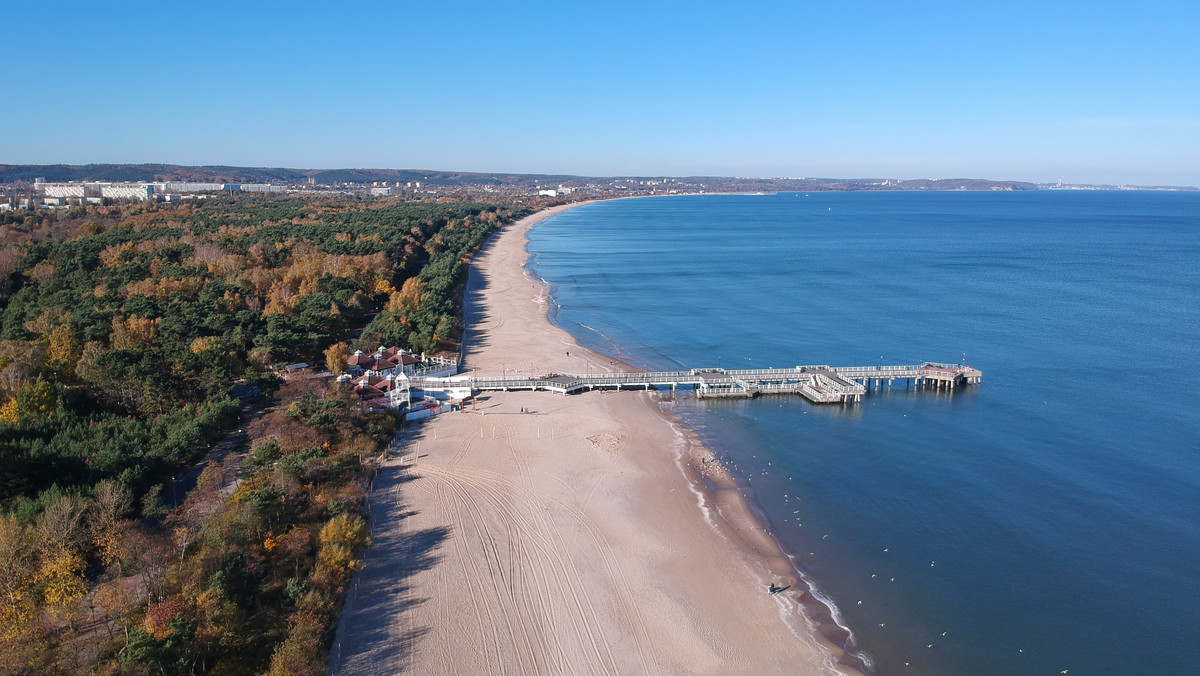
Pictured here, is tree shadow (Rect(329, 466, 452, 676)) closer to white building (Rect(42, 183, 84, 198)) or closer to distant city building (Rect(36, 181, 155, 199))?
distant city building (Rect(36, 181, 155, 199))

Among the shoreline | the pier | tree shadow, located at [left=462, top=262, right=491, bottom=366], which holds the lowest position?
the shoreline

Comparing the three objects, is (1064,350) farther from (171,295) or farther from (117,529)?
(171,295)

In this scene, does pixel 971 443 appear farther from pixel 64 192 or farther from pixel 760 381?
pixel 64 192

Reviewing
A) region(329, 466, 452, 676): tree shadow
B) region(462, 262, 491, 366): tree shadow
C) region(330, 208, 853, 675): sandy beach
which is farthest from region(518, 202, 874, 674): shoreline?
region(462, 262, 491, 366): tree shadow

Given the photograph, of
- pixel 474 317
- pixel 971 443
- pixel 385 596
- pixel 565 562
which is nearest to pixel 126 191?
pixel 474 317

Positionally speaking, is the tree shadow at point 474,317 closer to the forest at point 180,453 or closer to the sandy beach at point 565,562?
the forest at point 180,453

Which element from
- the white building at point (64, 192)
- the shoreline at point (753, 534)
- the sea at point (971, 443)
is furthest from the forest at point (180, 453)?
the white building at point (64, 192)

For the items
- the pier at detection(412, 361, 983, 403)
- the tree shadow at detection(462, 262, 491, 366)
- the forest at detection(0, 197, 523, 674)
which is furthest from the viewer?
the tree shadow at detection(462, 262, 491, 366)

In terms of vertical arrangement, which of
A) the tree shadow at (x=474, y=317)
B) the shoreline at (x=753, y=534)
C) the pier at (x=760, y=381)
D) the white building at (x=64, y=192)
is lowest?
the shoreline at (x=753, y=534)
